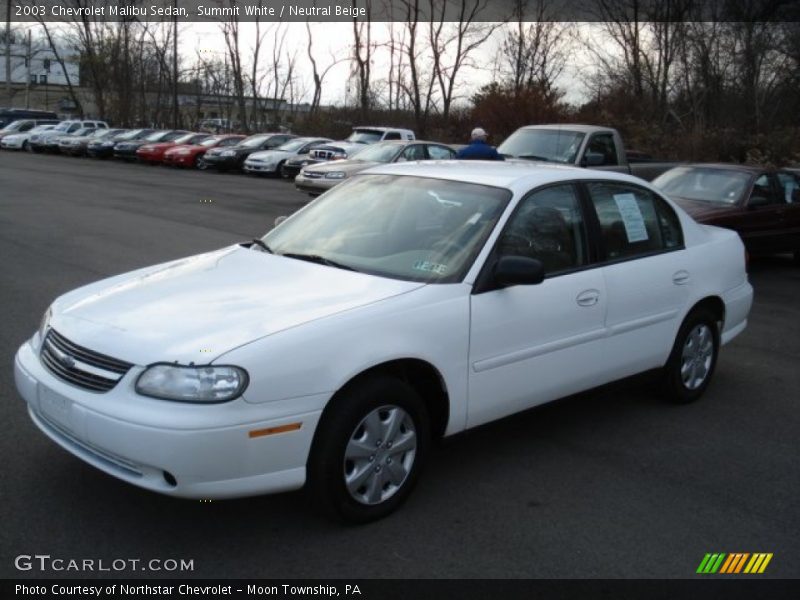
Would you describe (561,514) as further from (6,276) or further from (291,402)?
(6,276)

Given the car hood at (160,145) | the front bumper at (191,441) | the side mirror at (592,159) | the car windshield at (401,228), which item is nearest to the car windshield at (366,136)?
the car hood at (160,145)

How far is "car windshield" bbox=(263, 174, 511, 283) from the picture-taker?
4.35 metres

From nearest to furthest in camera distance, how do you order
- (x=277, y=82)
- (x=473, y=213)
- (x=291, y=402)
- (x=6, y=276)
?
(x=291, y=402) → (x=473, y=213) → (x=6, y=276) → (x=277, y=82)

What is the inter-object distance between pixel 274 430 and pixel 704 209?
9136 millimetres

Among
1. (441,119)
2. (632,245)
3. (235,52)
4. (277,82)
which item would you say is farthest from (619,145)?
(277,82)

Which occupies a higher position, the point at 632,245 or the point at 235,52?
the point at 235,52

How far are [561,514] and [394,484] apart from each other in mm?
812

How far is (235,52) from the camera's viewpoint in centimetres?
4834

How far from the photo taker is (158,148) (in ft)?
111

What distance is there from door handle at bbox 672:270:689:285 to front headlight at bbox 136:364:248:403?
3.18 m

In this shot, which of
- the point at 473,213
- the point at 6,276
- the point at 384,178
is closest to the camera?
the point at 473,213

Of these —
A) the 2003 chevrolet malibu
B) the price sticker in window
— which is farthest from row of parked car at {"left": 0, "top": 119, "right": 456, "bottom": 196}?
the 2003 chevrolet malibu

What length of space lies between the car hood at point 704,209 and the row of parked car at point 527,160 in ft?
0.04

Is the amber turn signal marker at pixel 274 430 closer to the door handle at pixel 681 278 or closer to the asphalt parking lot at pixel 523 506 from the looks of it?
the asphalt parking lot at pixel 523 506
